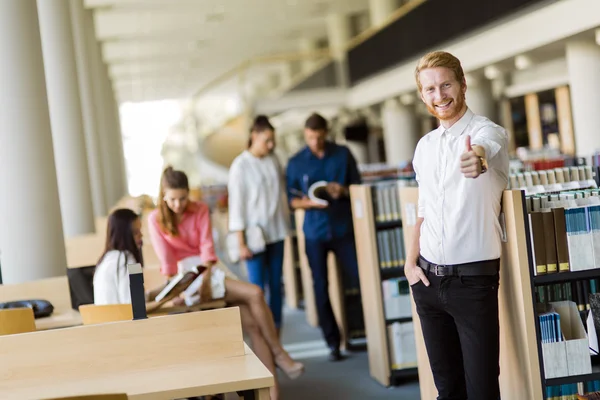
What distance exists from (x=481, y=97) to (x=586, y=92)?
175 inches

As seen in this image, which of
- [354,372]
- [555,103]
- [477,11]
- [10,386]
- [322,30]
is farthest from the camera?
[322,30]

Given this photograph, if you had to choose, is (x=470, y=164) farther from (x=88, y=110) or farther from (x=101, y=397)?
(x=88, y=110)

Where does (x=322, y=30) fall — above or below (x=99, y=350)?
above

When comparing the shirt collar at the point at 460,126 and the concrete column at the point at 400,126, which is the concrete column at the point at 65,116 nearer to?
the shirt collar at the point at 460,126

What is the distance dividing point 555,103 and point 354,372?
41.5 feet

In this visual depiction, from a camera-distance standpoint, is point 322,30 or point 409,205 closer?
point 409,205

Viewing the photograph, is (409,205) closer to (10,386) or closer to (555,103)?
(10,386)

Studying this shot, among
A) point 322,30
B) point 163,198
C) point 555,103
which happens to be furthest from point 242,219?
point 322,30

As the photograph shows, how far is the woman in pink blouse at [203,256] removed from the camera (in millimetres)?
Result: 4922

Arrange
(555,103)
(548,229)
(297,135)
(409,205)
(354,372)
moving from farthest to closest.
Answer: (297,135)
(555,103)
(354,372)
(409,205)
(548,229)

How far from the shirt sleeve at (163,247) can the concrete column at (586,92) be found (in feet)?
22.1

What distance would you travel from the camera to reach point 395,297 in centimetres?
562

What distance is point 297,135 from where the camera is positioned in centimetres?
3020

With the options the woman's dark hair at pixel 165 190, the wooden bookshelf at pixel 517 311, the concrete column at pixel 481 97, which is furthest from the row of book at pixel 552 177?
the concrete column at pixel 481 97
